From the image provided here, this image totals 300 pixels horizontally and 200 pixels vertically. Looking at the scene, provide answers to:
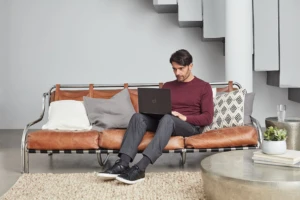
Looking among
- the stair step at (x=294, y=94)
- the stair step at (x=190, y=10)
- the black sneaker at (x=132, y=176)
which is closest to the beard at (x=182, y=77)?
the black sneaker at (x=132, y=176)

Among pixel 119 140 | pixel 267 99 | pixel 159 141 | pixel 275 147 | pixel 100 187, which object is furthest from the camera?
pixel 267 99

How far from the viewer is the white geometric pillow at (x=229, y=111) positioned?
4238 mm

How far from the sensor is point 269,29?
6.04m

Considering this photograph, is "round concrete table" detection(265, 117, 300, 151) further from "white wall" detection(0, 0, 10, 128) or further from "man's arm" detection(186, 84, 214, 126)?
"white wall" detection(0, 0, 10, 128)

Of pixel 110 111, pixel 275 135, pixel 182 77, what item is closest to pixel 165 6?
pixel 110 111

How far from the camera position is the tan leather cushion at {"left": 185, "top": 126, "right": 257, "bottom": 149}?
394cm

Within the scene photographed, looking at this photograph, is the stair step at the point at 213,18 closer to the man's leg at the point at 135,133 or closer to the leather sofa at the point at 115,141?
the leather sofa at the point at 115,141

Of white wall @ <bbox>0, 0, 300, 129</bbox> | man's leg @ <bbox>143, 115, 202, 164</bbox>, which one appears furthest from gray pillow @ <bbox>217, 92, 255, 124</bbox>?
white wall @ <bbox>0, 0, 300, 129</bbox>

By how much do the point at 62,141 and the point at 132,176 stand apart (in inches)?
32.2

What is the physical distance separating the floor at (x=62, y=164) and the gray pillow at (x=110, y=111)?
398 millimetres

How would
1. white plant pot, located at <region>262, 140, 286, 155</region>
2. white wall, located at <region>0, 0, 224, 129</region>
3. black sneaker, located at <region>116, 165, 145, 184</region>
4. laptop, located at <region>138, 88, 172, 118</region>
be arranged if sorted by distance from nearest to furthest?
1. white plant pot, located at <region>262, 140, 286, 155</region>
2. black sneaker, located at <region>116, 165, 145, 184</region>
3. laptop, located at <region>138, 88, 172, 118</region>
4. white wall, located at <region>0, 0, 224, 129</region>

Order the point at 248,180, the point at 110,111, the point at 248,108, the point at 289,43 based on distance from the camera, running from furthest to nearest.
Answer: the point at 289,43 → the point at 110,111 → the point at 248,108 → the point at 248,180

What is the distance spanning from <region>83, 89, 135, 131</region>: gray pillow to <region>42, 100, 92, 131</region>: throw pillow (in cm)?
8

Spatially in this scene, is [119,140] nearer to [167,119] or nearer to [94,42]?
[167,119]
